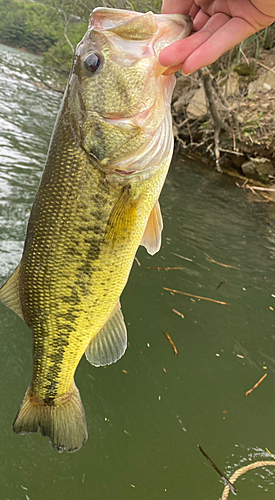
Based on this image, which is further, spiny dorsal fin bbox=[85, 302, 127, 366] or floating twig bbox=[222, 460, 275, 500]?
floating twig bbox=[222, 460, 275, 500]

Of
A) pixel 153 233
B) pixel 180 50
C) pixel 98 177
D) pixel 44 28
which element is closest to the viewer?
pixel 180 50

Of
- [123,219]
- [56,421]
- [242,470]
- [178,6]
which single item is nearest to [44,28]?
[178,6]

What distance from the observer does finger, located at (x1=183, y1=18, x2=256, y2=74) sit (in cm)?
125

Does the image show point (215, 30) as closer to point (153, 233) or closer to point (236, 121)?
point (153, 233)

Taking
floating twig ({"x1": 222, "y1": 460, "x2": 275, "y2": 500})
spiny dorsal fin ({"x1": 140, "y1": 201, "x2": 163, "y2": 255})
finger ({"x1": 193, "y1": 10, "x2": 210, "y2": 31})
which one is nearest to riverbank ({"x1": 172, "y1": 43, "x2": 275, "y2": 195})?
finger ({"x1": 193, "y1": 10, "x2": 210, "y2": 31})

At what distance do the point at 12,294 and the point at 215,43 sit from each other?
1.52 metres

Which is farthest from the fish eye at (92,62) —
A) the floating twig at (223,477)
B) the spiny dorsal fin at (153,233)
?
the floating twig at (223,477)

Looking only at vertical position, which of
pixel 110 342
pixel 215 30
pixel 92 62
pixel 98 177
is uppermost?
pixel 215 30

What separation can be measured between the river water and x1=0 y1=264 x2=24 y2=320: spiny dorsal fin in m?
1.26

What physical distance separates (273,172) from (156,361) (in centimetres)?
787

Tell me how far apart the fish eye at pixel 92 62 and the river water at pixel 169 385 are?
244 cm

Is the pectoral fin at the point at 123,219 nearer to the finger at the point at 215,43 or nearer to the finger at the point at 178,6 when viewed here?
the finger at the point at 215,43

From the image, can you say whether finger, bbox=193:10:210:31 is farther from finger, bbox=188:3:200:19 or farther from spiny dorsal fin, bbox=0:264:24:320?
spiny dorsal fin, bbox=0:264:24:320

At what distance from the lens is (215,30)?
1385mm
